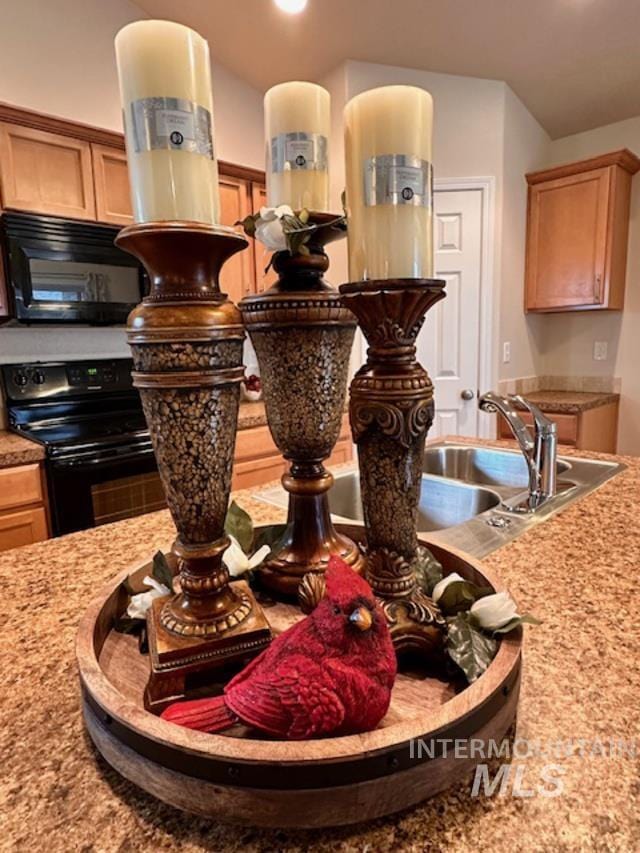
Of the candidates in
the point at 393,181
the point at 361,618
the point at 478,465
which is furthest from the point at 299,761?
the point at 478,465

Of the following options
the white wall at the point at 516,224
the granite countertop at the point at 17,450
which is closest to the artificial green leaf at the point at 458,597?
the granite countertop at the point at 17,450

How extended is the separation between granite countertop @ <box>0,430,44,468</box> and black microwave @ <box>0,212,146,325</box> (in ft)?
1.75

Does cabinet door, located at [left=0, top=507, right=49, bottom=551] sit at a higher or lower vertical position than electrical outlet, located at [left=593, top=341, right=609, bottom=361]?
lower

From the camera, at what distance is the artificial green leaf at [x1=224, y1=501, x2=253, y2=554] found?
0.75 metres

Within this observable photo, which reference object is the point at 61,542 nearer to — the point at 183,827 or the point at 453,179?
the point at 183,827

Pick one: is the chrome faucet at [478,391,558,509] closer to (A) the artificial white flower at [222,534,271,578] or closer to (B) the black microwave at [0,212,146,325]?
(A) the artificial white flower at [222,534,271,578]

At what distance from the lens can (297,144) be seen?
27.0 inches

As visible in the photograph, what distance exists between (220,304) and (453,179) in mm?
3086

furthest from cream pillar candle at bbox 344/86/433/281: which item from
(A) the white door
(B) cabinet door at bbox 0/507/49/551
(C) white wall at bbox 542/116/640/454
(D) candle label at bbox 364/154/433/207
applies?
(C) white wall at bbox 542/116/640/454

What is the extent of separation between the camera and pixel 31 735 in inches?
20.4

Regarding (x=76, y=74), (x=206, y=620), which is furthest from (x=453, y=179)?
(x=206, y=620)

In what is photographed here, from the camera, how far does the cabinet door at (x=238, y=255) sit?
2.90 metres

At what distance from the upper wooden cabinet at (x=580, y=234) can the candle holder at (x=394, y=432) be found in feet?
11.0

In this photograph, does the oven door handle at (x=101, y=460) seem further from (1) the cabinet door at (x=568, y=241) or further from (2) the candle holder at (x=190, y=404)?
(1) the cabinet door at (x=568, y=241)
